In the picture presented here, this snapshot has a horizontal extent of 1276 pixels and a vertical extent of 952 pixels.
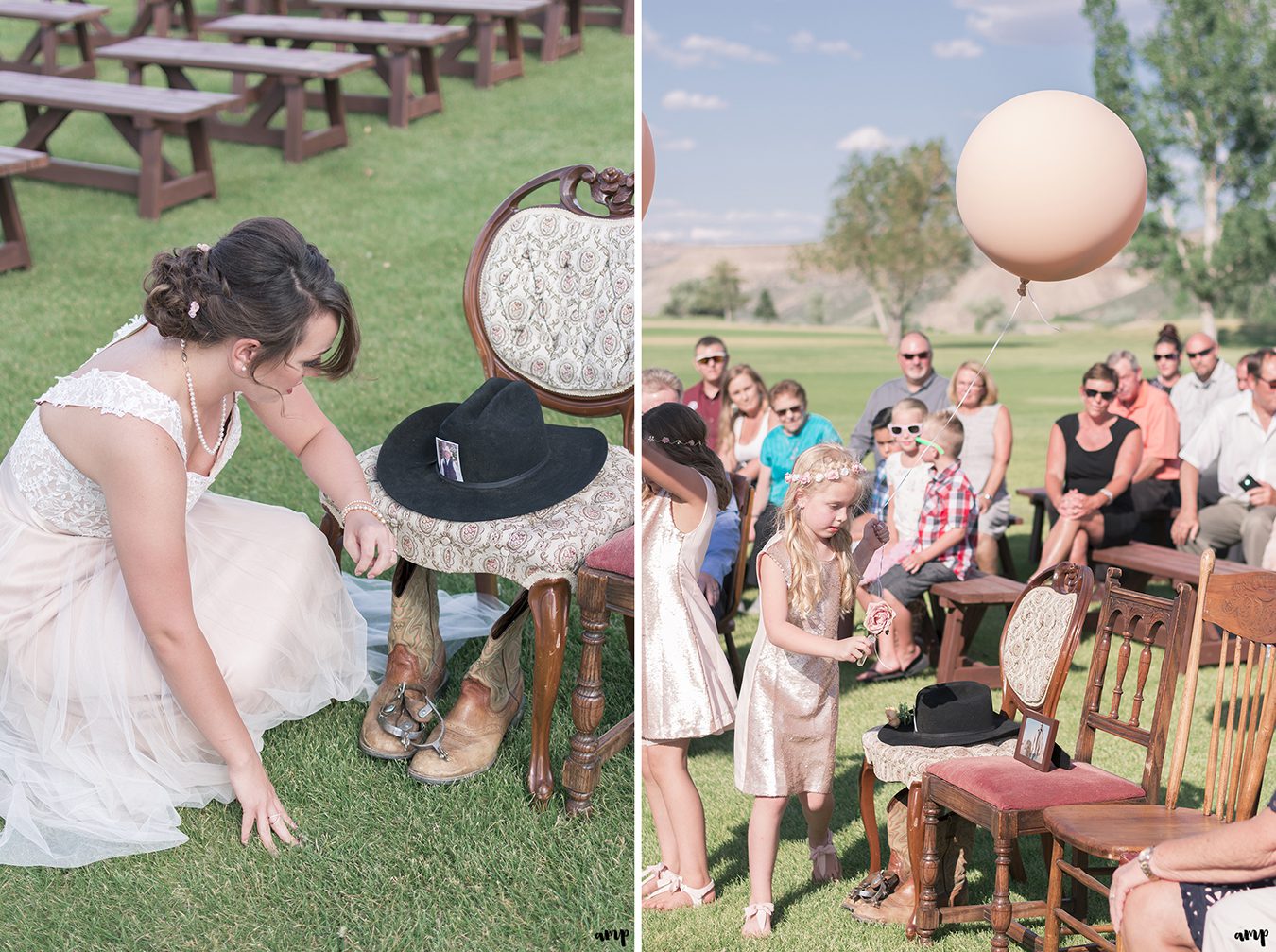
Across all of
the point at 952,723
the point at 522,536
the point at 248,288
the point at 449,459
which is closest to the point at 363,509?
the point at 449,459

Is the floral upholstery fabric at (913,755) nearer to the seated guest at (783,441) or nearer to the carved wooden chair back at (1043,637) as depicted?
the carved wooden chair back at (1043,637)

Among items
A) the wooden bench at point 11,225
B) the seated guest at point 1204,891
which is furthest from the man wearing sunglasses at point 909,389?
the wooden bench at point 11,225

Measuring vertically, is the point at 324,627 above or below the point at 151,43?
below

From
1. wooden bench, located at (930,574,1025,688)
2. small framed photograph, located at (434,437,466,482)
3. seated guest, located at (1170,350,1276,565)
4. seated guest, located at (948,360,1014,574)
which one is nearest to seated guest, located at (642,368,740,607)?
small framed photograph, located at (434,437,466,482)

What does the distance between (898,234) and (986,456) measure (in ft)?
101

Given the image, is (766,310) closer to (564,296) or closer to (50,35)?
(50,35)

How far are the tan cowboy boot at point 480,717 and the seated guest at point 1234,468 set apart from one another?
12.2 feet

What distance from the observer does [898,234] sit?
35.9 meters

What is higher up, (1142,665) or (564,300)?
(564,300)

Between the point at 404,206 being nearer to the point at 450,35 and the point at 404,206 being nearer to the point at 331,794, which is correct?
the point at 450,35

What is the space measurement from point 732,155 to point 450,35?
3130 cm

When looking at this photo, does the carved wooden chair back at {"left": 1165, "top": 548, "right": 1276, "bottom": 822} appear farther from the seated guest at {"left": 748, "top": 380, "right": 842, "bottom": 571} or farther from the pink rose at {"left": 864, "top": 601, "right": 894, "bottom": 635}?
the seated guest at {"left": 748, "top": 380, "right": 842, "bottom": 571}

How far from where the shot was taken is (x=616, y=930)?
9.86 ft

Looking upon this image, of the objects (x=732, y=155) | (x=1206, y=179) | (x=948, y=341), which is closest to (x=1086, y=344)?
(x=948, y=341)
